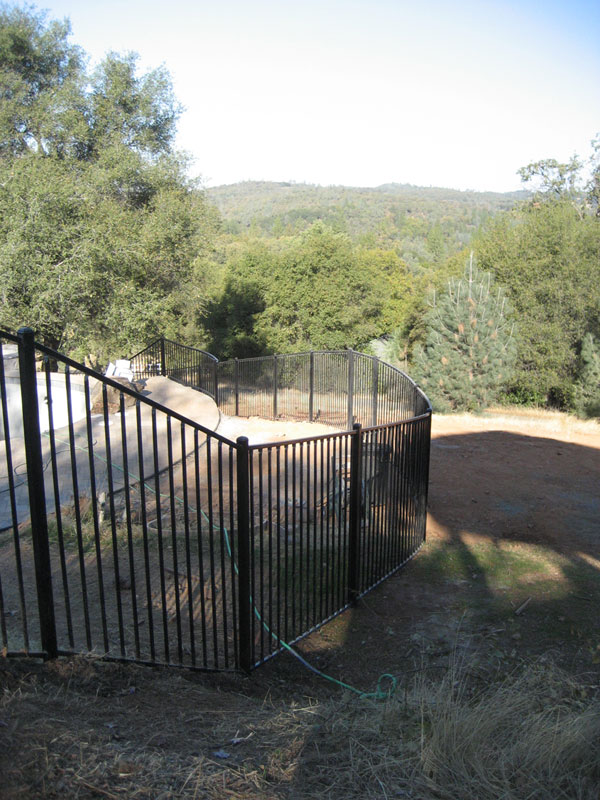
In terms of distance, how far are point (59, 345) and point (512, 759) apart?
50.9ft

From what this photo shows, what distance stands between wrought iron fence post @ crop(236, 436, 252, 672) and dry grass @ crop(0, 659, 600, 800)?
0.50 meters

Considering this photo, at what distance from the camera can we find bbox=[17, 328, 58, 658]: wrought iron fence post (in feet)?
9.65

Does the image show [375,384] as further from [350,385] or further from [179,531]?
[179,531]

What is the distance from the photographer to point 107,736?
8.48 ft

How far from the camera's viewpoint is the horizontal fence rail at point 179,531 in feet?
10.3

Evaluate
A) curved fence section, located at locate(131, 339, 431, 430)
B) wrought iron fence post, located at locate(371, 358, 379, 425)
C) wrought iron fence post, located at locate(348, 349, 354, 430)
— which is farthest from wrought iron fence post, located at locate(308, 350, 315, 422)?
wrought iron fence post, located at locate(371, 358, 379, 425)

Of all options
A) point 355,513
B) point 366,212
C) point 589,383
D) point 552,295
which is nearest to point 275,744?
point 355,513

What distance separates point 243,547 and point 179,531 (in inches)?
125

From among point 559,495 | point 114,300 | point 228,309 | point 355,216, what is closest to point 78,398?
point 114,300

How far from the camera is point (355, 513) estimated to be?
5.10 meters

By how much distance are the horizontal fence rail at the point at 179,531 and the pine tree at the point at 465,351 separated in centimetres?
1126

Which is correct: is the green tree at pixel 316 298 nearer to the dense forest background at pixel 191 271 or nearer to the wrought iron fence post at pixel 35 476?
the dense forest background at pixel 191 271

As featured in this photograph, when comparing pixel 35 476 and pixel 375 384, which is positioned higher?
pixel 35 476

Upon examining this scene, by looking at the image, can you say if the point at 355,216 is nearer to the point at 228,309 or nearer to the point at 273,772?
the point at 228,309
